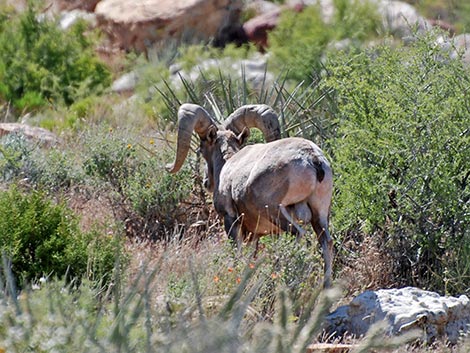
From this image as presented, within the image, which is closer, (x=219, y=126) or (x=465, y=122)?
(x=465, y=122)

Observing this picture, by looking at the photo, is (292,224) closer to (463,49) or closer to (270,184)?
(270,184)

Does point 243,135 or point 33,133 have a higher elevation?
point 243,135

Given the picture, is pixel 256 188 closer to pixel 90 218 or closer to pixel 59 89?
pixel 90 218

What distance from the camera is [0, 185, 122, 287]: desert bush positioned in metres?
8.87

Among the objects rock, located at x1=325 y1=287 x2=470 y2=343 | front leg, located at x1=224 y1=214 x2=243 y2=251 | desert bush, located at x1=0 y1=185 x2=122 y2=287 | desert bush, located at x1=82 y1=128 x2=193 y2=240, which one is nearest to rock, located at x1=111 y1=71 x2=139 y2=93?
desert bush, located at x1=82 y1=128 x2=193 y2=240

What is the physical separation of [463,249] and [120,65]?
57.8 feet

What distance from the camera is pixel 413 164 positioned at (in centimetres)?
965

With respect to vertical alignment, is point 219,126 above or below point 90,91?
above

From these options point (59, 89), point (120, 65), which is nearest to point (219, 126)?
point (59, 89)

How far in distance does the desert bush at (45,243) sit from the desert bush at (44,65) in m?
12.0

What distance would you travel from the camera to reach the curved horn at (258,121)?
10.6 metres

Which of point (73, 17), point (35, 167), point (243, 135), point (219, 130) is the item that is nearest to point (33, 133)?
point (35, 167)

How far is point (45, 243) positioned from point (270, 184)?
6.12 ft

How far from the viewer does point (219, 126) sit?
10828 millimetres
